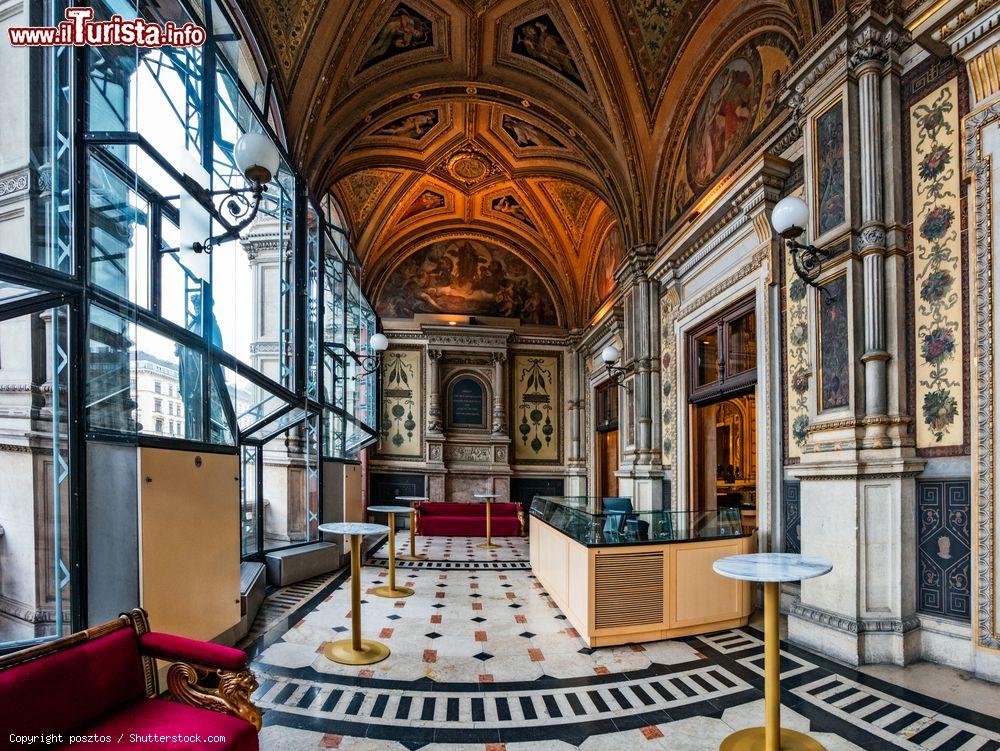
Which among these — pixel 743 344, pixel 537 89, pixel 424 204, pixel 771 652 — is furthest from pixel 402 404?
pixel 771 652

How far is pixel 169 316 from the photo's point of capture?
380 centimetres

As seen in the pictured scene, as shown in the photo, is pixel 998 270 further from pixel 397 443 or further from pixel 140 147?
pixel 397 443

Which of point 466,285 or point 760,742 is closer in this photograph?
point 760,742

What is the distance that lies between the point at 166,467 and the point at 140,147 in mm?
2235

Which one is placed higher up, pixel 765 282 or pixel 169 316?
pixel 765 282

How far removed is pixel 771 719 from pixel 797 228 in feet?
11.5

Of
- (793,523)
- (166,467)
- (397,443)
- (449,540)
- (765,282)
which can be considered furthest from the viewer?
(397,443)

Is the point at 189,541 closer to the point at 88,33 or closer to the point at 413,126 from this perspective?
the point at 88,33

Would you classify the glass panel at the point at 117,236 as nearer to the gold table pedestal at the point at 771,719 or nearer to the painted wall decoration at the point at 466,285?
the gold table pedestal at the point at 771,719

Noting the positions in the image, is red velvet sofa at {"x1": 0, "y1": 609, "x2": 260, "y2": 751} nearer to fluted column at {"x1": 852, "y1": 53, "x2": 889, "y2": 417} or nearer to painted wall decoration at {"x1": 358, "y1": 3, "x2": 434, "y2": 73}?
fluted column at {"x1": 852, "y1": 53, "x2": 889, "y2": 417}

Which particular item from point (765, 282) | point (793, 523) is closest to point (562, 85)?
point (765, 282)

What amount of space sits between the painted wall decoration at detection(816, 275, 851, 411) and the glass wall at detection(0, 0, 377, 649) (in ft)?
16.0

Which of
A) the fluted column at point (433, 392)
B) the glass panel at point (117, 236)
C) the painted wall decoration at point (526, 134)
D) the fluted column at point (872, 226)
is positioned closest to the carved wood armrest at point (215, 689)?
the glass panel at point (117, 236)

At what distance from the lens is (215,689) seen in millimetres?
2135
